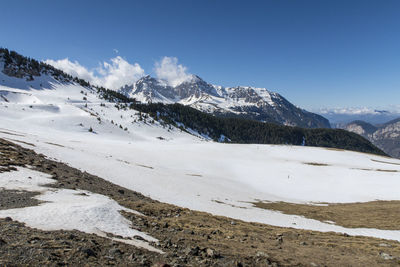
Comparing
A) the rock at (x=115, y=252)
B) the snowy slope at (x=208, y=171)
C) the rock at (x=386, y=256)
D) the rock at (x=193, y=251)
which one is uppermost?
the rock at (x=115, y=252)

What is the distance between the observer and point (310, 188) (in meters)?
44.8

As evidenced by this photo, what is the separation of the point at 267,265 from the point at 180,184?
24.2 meters

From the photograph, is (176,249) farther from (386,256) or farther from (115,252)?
(386,256)

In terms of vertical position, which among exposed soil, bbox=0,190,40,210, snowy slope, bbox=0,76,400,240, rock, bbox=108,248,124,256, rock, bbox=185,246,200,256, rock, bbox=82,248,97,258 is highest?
rock, bbox=82,248,97,258

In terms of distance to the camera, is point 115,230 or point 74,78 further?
point 74,78

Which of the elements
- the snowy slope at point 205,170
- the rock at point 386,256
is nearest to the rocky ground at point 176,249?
the rock at point 386,256

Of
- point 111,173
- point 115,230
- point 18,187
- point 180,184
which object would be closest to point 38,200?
point 18,187

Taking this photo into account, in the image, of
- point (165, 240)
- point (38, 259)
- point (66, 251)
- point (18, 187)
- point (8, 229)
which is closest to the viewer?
point (38, 259)

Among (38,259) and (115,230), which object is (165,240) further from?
(38,259)

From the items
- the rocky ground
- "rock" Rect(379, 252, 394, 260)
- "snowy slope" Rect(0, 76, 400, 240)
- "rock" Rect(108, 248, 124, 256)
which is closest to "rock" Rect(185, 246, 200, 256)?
the rocky ground

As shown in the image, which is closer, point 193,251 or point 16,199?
point 193,251

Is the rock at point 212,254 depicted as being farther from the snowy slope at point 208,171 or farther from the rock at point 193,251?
the snowy slope at point 208,171

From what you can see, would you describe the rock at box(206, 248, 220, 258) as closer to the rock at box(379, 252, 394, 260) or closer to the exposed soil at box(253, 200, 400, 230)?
the rock at box(379, 252, 394, 260)

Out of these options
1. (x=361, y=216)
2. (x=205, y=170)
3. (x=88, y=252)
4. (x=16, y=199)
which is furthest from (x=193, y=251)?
(x=205, y=170)
